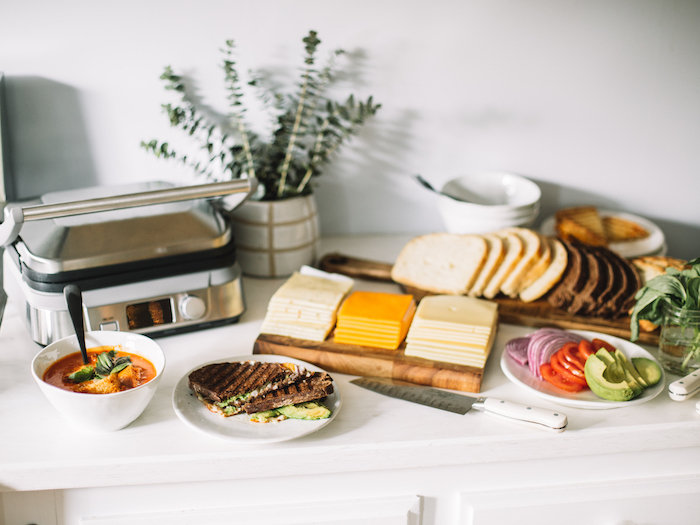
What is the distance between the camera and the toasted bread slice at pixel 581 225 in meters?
1.49

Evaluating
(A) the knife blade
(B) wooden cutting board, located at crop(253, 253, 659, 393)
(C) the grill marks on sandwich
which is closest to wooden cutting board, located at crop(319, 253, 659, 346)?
(B) wooden cutting board, located at crop(253, 253, 659, 393)

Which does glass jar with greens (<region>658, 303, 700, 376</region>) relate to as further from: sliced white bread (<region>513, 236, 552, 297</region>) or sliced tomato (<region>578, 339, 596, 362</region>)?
sliced white bread (<region>513, 236, 552, 297</region>)

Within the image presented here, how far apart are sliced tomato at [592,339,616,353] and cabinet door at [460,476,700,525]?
9.0 inches

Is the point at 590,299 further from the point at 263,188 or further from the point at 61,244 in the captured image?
the point at 61,244

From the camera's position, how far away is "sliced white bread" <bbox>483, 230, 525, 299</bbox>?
1.31 meters

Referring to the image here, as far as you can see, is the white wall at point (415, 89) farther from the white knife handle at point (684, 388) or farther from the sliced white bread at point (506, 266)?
the white knife handle at point (684, 388)

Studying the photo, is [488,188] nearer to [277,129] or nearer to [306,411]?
[277,129]

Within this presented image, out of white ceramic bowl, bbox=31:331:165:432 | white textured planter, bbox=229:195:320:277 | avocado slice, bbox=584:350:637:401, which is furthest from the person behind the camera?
white textured planter, bbox=229:195:320:277

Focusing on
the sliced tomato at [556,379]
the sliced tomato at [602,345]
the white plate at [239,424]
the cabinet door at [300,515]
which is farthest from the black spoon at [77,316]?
the sliced tomato at [602,345]

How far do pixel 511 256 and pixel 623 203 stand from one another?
62cm

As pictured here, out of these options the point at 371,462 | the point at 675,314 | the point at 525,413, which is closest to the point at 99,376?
the point at 371,462

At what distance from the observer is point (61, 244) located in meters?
1.08

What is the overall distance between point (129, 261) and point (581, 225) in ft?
3.72

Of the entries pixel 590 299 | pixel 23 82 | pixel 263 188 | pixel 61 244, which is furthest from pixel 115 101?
pixel 590 299
